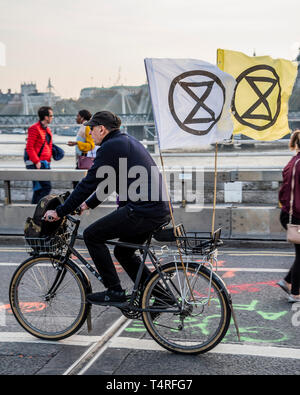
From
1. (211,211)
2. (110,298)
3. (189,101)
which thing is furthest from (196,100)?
(211,211)

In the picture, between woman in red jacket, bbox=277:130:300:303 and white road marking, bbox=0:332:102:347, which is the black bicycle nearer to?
white road marking, bbox=0:332:102:347

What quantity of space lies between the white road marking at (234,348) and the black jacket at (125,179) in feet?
3.45

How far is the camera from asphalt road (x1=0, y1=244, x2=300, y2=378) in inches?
157

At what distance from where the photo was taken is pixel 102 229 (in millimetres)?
4309

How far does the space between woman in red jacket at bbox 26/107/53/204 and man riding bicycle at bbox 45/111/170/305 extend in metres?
5.54

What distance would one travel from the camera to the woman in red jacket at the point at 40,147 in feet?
32.0

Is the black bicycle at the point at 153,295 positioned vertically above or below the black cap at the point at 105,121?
below

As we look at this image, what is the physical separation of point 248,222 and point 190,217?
0.91 meters

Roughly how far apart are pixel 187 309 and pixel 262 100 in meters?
2.24

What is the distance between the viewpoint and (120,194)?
172 inches

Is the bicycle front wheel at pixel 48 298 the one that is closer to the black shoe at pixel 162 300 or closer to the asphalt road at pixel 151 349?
the asphalt road at pixel 151 349

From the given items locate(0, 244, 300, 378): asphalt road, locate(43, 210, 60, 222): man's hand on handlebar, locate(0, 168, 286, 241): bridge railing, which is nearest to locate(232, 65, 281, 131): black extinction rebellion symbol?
locate(0, 244, 300, 378): asphalt road

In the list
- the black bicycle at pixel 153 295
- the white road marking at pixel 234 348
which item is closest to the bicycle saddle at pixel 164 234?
the black bicycle at pixel 153 295

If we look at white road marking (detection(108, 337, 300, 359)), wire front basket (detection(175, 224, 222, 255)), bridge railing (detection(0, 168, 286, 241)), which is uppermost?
wire front basket (detection(175, 224, 222, 255))
